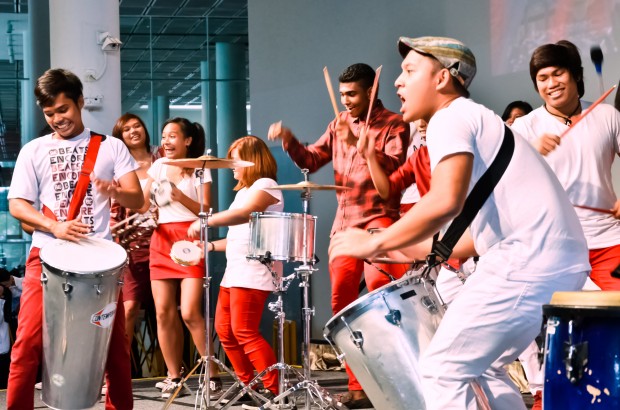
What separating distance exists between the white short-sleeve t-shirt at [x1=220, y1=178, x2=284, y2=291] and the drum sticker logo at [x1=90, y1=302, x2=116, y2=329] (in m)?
1.29

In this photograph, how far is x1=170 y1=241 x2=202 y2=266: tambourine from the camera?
200 inches

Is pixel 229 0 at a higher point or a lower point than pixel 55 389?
higher

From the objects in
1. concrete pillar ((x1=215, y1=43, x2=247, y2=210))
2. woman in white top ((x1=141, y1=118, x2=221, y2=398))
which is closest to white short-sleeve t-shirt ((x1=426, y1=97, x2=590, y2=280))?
woman in white top ((x1=141, y1=118, x2=221, y2=398))

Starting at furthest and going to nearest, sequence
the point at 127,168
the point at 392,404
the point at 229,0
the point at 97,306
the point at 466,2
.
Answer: the point at 229,0
the point at 466,2
the point at 127,168
the point at 97,306
the point at 392,404

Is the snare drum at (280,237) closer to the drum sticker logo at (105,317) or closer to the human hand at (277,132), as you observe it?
the human hand at (277,132)

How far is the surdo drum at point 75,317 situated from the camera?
3.77m

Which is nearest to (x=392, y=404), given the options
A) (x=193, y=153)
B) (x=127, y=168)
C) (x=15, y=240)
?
(x=127, y=168)

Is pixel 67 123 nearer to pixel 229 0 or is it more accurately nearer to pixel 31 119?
pixel 229 0

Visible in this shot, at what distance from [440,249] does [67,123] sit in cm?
199

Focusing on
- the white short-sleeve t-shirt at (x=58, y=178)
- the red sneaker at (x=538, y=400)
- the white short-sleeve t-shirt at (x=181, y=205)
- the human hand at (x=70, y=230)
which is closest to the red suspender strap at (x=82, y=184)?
the white short-sleeve t-shirt at (x=58, y=178)

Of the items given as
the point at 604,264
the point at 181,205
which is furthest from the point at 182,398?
the point at 604,264

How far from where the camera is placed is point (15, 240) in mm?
11617

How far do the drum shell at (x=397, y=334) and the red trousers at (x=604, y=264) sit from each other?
123 centimetres

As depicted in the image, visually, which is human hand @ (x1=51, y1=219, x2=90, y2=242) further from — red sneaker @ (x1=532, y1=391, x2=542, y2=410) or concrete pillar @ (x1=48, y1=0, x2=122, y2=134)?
concrete pillar @ (x1=48, y1=0, x2=122, y2=134)
